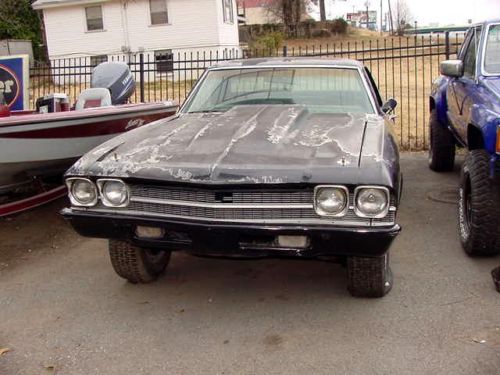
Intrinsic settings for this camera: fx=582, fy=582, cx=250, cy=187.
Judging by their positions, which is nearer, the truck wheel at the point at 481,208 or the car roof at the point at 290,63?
the truck wheel at the point at 481,208

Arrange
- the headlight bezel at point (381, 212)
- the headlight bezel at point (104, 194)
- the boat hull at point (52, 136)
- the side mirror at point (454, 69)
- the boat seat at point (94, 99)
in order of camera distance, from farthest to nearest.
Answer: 1. the boat seat at point (94, 99)
2. the side mirror at point (454, 69)
3. the boat hull at point (52, 136)
4. the headlight bezel at point (104, 194)
5. the headlight bezel at point (381, 212)

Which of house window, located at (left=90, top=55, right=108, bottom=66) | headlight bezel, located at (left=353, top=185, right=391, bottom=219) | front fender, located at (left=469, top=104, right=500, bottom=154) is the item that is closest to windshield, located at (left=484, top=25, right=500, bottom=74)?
front fender, located at (left=469, top=104, right=500, bottom=154)

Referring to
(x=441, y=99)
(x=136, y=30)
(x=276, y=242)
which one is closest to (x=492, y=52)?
(x=441, y=99)

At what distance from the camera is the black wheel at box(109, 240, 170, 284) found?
412 cm

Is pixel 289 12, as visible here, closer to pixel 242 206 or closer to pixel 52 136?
pixel 52 136

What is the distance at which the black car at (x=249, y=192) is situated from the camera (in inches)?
129

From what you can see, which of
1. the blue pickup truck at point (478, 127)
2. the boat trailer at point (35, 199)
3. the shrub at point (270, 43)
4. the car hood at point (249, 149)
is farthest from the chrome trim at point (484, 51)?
the shrub at point (270, 43)

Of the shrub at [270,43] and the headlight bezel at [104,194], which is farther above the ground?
the shrub at [270,43]

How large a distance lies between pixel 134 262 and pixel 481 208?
8.39 ft

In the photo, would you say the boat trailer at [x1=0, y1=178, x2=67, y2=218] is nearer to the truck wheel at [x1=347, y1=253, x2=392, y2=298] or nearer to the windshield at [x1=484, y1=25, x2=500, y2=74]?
the truck wheel at [x1=347, y1=253, x2=392, y2=298]

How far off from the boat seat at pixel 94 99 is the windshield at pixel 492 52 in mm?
4184

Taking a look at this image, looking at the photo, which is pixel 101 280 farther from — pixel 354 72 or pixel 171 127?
pixel 354 72

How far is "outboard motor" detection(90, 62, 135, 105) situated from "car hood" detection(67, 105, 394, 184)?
3.16m

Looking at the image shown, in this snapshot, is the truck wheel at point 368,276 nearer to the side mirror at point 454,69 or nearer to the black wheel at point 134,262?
the black wheel at point 134,262
